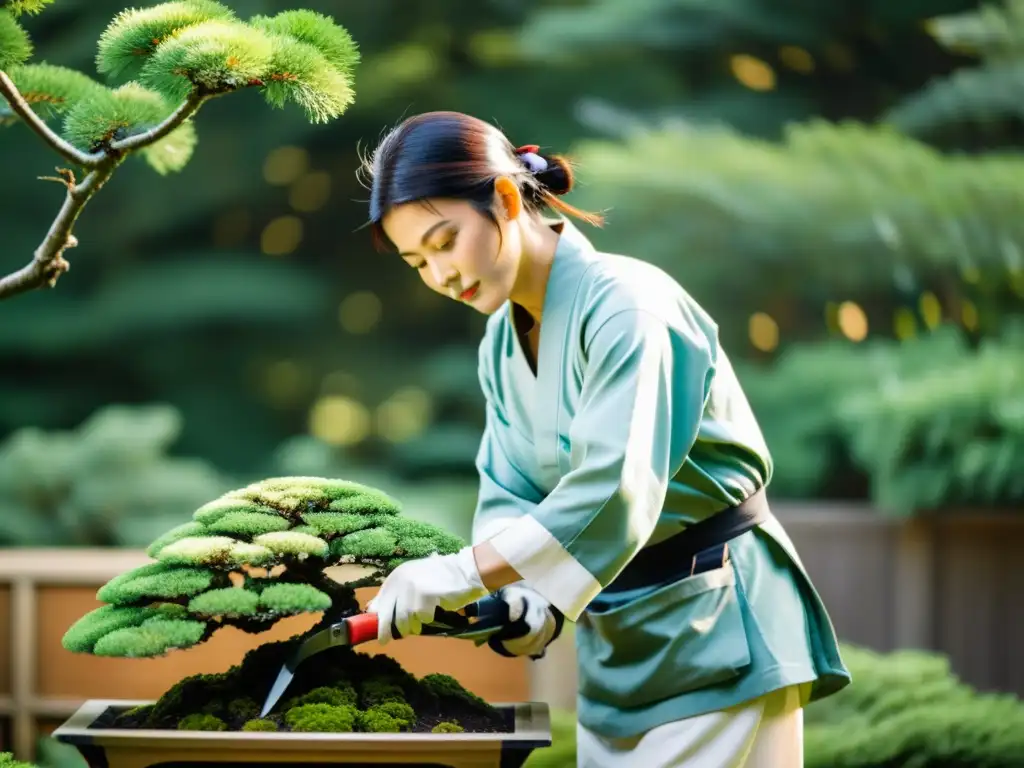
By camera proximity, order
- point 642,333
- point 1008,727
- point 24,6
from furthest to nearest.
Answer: point 1008,727, point 24,6, point 642,333

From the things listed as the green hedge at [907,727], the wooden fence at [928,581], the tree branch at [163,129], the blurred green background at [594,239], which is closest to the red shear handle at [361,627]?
the tree branch at [163,129]

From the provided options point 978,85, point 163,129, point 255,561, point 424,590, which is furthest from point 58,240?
point 978,85

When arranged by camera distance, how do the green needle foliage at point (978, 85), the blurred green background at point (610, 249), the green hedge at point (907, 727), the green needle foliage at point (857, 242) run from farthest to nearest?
the green needle foliage at point (978, 85)
the green needle foliage at point (857, 242)
the blurred green background at point (610, 249)
the green hedge at point (907, 727)

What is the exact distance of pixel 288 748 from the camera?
149 centimetres

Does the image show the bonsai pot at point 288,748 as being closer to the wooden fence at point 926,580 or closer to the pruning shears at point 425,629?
the pruning shears at point 425,629

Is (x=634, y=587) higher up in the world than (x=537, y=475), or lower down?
lower down

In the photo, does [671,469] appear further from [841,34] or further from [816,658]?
[841,34]

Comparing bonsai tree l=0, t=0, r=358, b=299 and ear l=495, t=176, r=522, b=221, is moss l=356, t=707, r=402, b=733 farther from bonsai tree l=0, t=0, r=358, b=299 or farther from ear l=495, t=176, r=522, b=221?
bonsai tree l=0, t=0, r=358, b=299

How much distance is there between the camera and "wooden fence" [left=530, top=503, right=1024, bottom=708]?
4.11 m

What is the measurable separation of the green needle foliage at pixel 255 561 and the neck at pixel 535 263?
331 mm

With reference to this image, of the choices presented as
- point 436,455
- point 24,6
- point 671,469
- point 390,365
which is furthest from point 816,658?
point 390,365

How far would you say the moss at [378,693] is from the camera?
1653 millimetres

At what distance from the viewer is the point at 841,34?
566 cm

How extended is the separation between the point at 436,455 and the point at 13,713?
2964 millimetres
